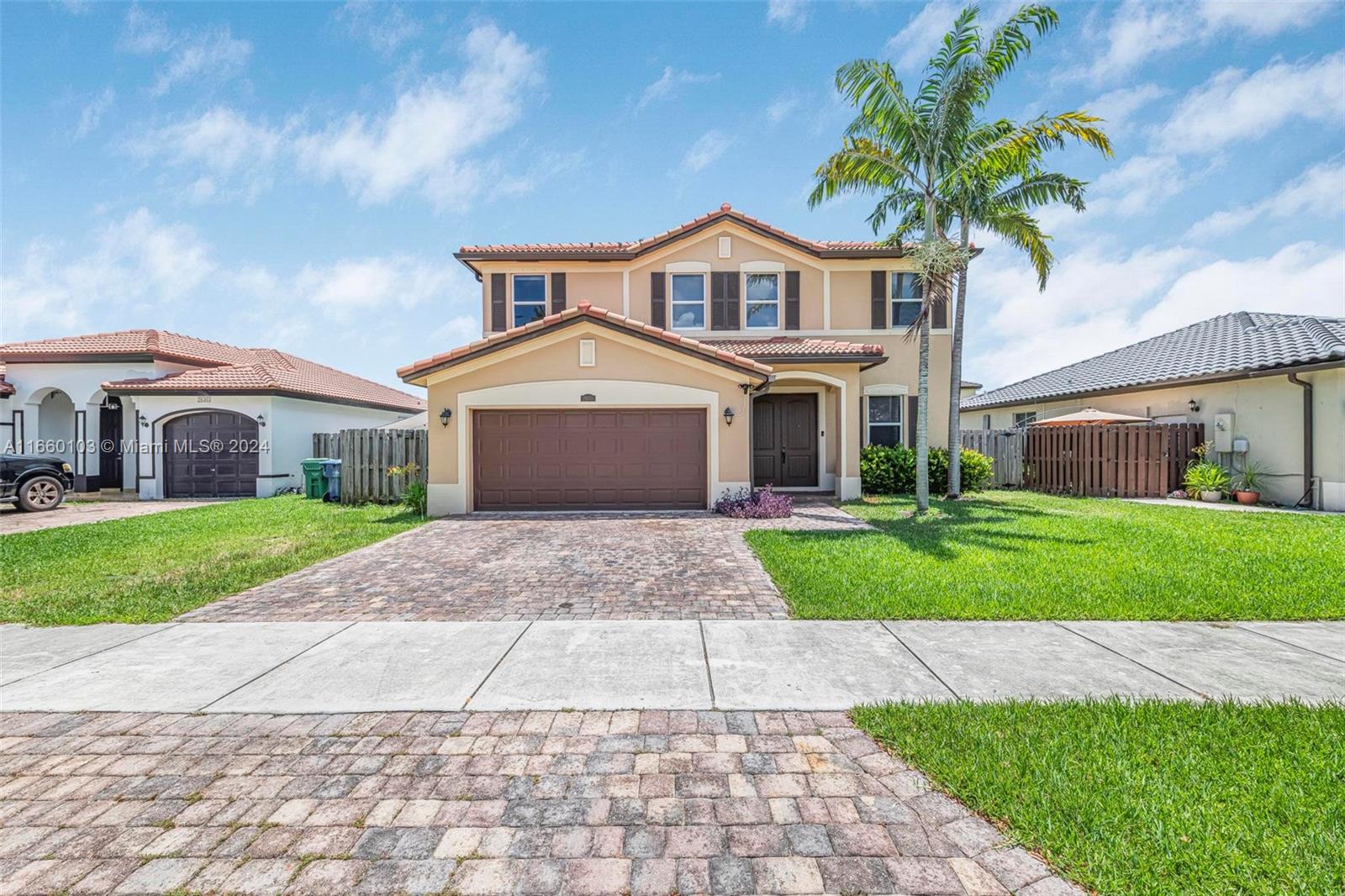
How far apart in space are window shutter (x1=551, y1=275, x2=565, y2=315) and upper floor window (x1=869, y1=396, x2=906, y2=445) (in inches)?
362

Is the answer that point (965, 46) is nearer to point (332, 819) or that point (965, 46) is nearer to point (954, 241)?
point (954, 241)

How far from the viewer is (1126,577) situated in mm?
6484

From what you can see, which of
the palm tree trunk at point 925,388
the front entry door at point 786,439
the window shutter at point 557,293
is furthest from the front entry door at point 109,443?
the palm tree trunk at point 925,388

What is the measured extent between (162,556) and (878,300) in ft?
54.3

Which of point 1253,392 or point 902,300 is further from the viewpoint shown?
point 902,300

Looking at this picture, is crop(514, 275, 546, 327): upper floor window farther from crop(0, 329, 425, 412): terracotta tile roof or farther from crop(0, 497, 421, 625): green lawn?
crop(0, 329, 425, 412): terracotta tile roof

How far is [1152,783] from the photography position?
275 centimetres

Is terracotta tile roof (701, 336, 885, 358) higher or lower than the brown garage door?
higher

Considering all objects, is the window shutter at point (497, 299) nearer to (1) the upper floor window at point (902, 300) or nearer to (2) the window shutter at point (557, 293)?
(2) the window shutter at point (557, 293)

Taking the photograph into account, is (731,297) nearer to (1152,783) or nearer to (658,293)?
(658,293)

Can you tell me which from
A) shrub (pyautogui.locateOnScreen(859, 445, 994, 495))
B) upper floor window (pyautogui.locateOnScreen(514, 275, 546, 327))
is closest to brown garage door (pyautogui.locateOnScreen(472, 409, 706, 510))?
upper floor window (pyautogui.locateOnScreen(514, 275, 546, 327))

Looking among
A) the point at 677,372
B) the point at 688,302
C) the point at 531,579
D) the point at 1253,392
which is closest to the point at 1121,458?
the point at 1253,392

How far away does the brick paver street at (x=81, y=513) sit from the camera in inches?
454

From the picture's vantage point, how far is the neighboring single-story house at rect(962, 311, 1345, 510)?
39.2 ft
